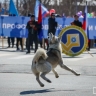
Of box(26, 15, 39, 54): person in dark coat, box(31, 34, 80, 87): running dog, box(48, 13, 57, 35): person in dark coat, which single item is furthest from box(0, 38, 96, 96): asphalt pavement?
box(48, 13, 57, 35): person in dark coat

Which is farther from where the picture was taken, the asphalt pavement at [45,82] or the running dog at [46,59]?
the running dog at [46,59]

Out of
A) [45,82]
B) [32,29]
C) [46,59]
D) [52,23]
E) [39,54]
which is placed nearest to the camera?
[39,54]

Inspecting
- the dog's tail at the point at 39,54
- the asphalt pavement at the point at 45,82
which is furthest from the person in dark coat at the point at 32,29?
the dog's tail at the point at 39,54

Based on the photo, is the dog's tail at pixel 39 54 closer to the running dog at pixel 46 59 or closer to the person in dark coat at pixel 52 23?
the running dog at pixel 46 59

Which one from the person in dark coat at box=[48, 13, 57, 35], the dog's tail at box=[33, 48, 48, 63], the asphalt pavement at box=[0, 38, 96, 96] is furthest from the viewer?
the person in dark coat at box=[48, 13, 57, 35]

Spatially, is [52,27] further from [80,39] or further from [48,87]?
[48,87]

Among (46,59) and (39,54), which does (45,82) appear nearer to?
(46,59)

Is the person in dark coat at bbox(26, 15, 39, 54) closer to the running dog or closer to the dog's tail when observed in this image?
the running dog

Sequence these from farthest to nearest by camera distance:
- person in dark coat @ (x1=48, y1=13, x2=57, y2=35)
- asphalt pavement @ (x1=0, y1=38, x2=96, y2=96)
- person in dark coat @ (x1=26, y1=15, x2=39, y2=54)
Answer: person in dark coat @ (x1=48, y1=13, x2=57, y2=35), person in dark coat @ (x1=26, y1=15, x2=39, y2=54), asphalt pavement @ (x1=0, y1=38, x2=96, y2=96)

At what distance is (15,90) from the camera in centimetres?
1080

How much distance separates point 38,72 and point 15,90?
77cm

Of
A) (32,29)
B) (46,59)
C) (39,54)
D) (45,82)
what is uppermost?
(39,54)

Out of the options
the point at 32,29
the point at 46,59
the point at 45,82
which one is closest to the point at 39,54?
the point at 46,59

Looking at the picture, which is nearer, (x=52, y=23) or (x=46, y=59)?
(x=46, y=59)
